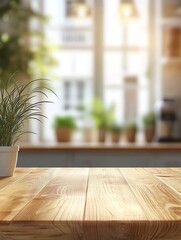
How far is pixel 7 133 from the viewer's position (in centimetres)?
148

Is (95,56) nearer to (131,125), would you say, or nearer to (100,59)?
(100,59)

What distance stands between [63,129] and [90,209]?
9.94 feet

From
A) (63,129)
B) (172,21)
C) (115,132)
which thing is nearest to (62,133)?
(63,129)

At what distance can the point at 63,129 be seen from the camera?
3.91 m

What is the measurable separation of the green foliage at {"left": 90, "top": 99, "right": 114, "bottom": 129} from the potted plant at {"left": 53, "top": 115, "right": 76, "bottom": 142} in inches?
8.8

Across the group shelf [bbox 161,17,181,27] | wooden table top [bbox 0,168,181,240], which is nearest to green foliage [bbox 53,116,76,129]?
shelf [bbox 161,17,181,27]

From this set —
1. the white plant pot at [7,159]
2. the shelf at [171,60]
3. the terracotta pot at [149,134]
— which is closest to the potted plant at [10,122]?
the white plant pot at [7,159]

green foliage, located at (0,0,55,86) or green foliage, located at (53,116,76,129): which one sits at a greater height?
green foliage, located at (0,0,55,86)

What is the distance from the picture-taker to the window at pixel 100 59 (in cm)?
420

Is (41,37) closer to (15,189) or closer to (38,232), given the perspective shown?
(15,189)

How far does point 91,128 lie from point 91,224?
323cm

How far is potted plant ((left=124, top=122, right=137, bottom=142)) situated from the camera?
3885 mm

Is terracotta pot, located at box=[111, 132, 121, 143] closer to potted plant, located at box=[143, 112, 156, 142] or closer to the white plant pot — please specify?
potted plant, located at box=[143, 112, 156, 142]

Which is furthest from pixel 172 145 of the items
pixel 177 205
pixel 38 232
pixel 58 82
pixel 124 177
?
pixel 38 232
